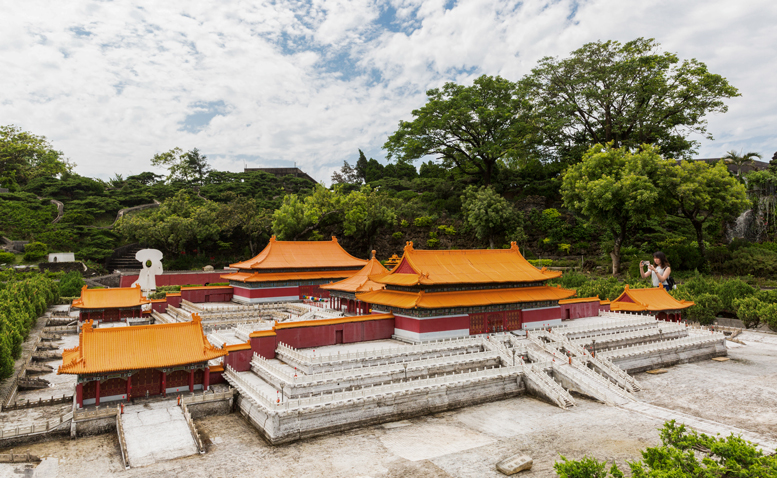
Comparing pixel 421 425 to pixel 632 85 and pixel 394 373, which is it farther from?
pixel 632 85

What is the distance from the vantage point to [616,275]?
4722 cm

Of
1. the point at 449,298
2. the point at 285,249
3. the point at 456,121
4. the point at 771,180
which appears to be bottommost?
the point at 449,298

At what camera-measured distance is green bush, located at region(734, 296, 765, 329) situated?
3500 centimetres

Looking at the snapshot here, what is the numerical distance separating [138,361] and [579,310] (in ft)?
97.5

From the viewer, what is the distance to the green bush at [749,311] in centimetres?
3500

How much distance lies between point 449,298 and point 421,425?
9077 millimetres

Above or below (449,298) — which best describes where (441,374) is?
below

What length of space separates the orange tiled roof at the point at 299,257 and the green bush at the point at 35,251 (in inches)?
1288

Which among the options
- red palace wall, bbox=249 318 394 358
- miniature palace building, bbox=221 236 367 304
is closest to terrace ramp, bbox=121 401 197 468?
red palace wall, bbox=249 318 394 358

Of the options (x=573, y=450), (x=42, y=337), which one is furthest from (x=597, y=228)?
(x=42, y=337)

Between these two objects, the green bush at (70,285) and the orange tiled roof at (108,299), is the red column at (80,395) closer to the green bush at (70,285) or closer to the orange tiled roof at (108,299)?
the orange tiled roof at (108,299)

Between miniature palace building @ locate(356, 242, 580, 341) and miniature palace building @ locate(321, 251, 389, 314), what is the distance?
1.05m

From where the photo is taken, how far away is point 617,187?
1713 inches

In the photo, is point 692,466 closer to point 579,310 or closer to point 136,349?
point 136,349
